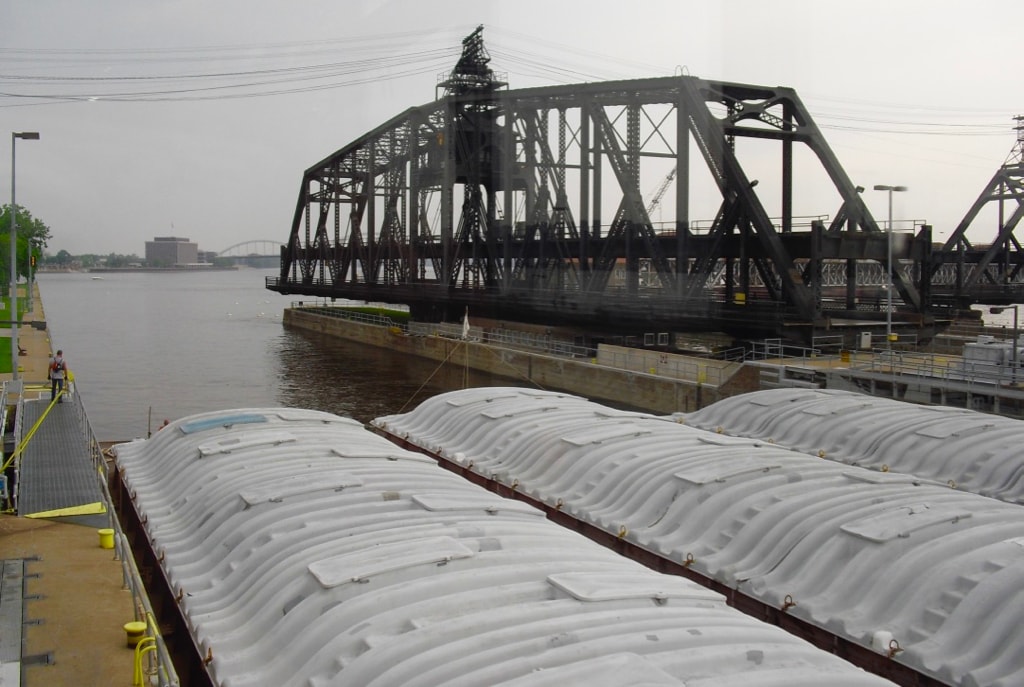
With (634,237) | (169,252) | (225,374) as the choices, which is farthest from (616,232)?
(169,252)

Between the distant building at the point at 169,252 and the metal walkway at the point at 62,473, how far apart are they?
552 feet

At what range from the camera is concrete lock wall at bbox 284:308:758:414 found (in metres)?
33.3

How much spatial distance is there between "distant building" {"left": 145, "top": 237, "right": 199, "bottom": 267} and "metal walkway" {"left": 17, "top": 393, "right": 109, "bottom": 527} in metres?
168

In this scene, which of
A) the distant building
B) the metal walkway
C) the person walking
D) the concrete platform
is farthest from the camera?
the distant building

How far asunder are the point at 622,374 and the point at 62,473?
25436 mm

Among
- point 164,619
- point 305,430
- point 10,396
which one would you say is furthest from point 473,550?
point 10,396

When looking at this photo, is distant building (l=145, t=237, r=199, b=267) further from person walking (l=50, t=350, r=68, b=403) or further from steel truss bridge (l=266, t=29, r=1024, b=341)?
person walking (l=50, t=350, r=68, b=403)

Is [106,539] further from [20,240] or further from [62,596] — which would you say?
[20,240]

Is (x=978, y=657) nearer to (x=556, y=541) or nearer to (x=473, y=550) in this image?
(x=556, y=541)

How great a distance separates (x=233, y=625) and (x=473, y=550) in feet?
7.12

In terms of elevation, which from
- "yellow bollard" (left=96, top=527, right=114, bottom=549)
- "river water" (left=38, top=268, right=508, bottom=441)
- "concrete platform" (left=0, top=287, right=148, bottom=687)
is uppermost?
"yellow bollard" (left=96, top=527, right=114, bottom=549)

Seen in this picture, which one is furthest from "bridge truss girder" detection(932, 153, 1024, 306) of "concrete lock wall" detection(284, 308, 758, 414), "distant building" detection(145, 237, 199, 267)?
"distant building" detection(145, 237, 199, 267)

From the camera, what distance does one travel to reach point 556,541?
877 centimetres

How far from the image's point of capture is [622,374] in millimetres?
37844
